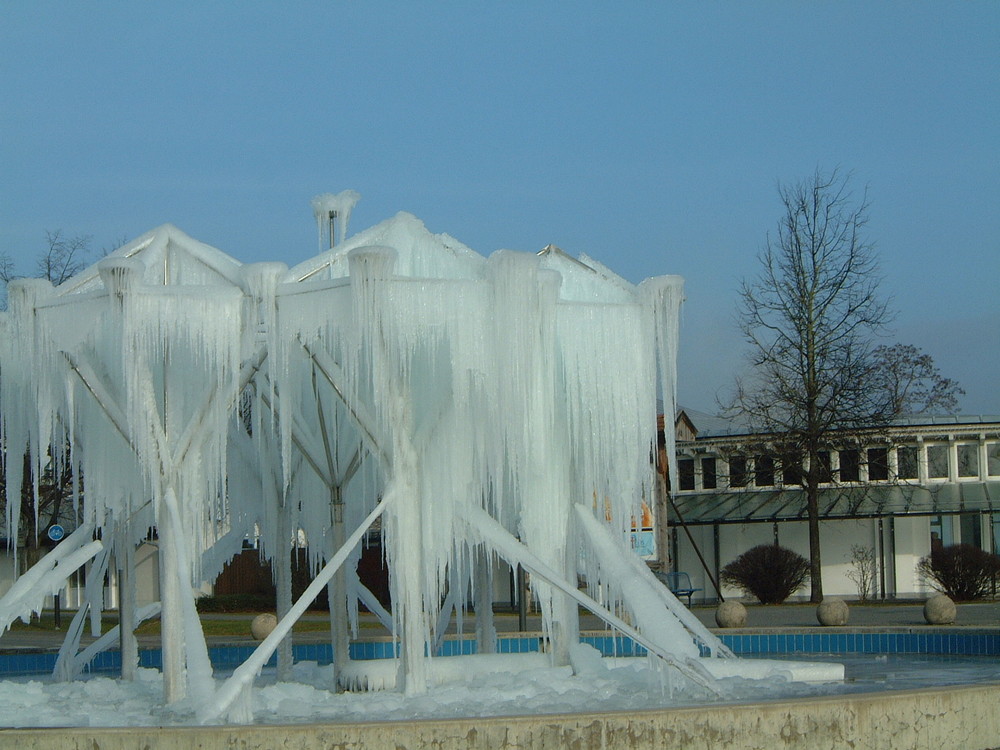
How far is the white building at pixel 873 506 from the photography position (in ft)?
135

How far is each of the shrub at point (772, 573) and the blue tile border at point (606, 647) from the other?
18219mm

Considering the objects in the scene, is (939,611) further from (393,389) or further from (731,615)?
(393,389)

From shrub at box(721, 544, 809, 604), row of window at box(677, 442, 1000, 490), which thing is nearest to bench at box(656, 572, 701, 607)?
shrub at box(721, 544, 809, 604)

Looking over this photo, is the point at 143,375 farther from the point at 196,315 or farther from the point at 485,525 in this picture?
the point at 485,525

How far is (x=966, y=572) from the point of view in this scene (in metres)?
36.2

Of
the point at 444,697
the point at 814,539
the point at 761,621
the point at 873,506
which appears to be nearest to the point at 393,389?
the point at 444,697

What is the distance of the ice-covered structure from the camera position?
11969 millimetres

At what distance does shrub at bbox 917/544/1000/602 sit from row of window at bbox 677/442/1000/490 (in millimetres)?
3141

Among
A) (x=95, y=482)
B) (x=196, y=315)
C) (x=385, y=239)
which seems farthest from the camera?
(x=95, y=482)

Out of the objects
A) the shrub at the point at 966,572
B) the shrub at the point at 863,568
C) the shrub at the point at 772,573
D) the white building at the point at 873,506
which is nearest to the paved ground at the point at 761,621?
the shrub at the point at 966,572

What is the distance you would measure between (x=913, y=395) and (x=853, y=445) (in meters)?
7.07

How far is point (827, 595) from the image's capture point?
4409 centimetres

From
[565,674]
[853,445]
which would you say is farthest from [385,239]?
[853,445]

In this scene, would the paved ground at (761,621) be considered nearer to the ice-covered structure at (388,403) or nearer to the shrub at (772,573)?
the shrub at (772,573)
